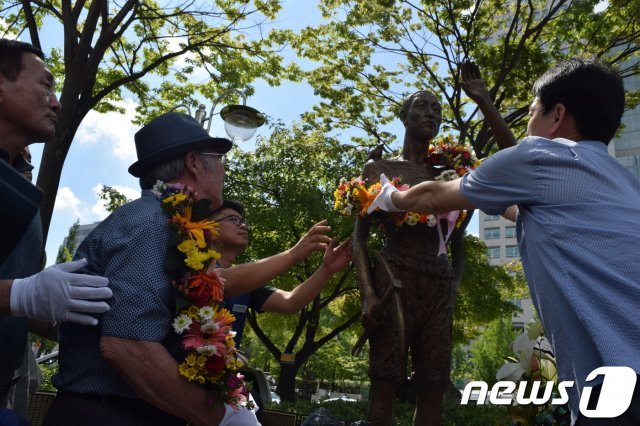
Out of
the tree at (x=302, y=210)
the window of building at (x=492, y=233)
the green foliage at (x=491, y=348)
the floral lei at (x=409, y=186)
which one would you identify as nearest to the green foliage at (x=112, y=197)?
the tree at (x=302, y=210)

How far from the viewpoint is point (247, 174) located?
20.2 metres

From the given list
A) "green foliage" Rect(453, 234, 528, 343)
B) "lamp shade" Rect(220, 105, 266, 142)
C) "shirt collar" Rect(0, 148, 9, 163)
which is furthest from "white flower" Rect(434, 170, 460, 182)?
"green foliage" Rect(453, 234, 528, 343)

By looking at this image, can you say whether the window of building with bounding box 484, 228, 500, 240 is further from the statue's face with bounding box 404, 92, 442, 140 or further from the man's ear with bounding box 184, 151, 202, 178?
the man's ear with bounding box 184, 151, 202, 178

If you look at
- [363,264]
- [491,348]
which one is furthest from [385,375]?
[491,348]

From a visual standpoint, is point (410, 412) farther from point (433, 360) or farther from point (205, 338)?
point (205, 338)

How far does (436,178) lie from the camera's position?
4.76 m

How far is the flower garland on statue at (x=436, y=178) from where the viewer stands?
4523mm

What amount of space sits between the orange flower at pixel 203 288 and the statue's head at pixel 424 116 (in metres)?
3.15

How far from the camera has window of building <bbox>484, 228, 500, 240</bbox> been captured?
8469cm

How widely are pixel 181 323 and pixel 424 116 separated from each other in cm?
348

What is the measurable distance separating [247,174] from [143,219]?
18288mm

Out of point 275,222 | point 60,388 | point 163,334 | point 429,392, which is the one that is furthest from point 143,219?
point 275,222

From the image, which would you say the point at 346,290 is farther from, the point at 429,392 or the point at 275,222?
the point at 429,392

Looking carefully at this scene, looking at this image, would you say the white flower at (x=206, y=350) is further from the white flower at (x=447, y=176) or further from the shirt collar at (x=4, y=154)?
the white flower at (x=447, y=176)
